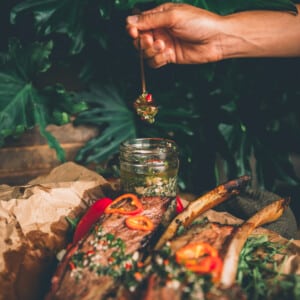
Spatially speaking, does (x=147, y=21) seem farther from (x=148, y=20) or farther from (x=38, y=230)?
(x=38, y=230)

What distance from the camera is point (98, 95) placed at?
3.57 metres

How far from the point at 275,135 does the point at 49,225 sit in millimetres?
2425

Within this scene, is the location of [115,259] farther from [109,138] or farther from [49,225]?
[109,138]

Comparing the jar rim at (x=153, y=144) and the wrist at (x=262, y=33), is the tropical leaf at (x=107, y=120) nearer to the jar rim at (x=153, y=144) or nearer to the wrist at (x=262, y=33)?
the jar rim at (x=153, y=144)

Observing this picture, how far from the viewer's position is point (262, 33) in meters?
2.85

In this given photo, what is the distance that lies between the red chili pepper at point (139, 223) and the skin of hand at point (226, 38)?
1.46 m

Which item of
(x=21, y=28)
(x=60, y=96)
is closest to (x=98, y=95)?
(x=60, y=96)

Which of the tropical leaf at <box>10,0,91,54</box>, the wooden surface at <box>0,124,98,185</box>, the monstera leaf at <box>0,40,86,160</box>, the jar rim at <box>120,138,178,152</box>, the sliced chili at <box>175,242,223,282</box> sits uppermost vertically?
the tropical leaf at <box>10,0,91,54</box>

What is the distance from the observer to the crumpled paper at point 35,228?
1858mm

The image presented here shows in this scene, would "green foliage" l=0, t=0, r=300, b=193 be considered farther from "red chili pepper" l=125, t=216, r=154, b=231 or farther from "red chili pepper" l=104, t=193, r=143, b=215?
"red chili pepper" l=125, t=216, r=154, b=231

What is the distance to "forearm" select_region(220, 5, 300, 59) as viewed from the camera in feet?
9.21

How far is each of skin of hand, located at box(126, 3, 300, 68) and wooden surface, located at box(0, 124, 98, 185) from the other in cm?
148

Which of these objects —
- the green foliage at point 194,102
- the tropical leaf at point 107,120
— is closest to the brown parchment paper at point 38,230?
the green foliage at point 194,102

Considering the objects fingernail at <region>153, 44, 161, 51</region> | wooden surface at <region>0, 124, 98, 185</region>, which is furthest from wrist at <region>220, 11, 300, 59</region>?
wooden surface at <region>0, 124, 98, 185</region>
